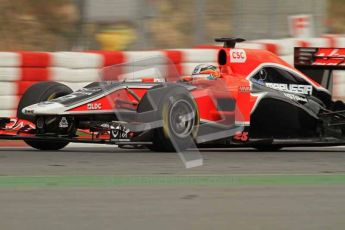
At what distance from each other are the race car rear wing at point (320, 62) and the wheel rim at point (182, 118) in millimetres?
1939

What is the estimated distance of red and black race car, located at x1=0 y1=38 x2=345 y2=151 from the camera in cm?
773

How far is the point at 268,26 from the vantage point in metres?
13.6

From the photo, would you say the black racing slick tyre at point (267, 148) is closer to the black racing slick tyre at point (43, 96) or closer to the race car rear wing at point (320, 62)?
the race car rear wing at point (320, 62)

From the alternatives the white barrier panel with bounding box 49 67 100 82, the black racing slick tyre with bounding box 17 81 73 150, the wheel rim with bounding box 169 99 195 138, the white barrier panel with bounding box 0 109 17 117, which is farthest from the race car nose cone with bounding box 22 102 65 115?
the white barrier panel with bounding box 49 67 100 82

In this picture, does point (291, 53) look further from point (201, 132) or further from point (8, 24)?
point (8, 24)

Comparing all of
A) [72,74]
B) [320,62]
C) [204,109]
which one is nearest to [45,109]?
[204,109]

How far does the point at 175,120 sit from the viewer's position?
7.80 metres

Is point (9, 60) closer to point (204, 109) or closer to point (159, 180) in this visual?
point (204, 109)

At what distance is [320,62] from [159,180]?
386 centimetres

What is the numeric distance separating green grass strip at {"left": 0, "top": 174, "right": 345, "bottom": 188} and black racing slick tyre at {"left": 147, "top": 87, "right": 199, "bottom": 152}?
5.13 ft

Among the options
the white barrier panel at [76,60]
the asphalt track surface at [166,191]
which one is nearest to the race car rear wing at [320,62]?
the asphalt track surface at [166,191]

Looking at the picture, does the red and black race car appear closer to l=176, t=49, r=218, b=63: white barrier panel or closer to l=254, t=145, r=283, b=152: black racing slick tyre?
l=254, t=145, r=283, b=152: black racing slick tyre

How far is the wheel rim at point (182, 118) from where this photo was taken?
7777 mm

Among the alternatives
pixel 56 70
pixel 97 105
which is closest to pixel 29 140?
pixel 97 105
